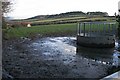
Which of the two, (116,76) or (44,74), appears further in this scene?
(44,74)

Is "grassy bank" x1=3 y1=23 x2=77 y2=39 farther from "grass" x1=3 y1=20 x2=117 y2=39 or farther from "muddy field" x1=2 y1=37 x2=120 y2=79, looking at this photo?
"muddy field" x1=2 y1=37 x2=120 y2=79

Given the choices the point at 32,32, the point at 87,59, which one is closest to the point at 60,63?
the point at 87,59

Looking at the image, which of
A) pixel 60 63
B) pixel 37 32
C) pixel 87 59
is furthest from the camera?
pixel 37 32

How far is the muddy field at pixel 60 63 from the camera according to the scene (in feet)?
27.0

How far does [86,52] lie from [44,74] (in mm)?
4883

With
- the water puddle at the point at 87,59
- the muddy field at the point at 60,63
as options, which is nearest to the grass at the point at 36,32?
the water puddle at the point at 87,59

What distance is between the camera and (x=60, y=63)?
32.6ft

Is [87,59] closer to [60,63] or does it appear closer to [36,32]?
[60,63]

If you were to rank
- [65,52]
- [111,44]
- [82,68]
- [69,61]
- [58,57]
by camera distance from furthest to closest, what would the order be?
1. [111,44]
2. [65,52]
3. [58,57]
4. [69,61]
5. [82,68]

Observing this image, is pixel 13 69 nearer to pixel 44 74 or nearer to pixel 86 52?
pixel 44 74

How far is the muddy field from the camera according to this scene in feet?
27.0

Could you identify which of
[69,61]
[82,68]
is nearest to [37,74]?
[82,68]

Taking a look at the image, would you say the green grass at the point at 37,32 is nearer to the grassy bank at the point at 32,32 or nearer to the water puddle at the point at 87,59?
the grassy bank at the point at 32,32

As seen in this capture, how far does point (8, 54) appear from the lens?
38.0 ft
